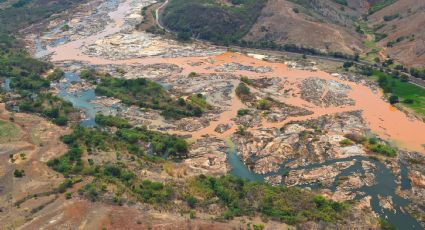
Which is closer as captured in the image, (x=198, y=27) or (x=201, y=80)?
(x=201, y=80)

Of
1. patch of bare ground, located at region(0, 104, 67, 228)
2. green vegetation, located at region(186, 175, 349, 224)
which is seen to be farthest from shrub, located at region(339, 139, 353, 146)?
patch of bare ground, located at region(0, 104, 67, 228)

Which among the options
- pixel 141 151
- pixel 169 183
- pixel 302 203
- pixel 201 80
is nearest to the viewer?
pixel 302 203

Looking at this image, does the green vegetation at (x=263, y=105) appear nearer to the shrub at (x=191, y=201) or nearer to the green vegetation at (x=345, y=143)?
the green vegetation at (x=345, y=143)

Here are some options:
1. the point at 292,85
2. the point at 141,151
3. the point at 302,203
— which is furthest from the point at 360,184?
the point at 292,85

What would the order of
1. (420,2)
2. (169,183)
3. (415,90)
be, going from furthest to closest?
(420,2) → (415,90) → (169,183)

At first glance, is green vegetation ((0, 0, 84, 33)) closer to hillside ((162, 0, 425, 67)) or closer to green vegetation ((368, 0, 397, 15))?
hillside ((162, 0, 425, 67))

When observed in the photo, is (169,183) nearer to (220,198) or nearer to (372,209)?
(220,198)
